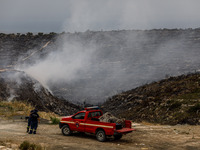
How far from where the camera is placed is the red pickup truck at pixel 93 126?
12.0 meters

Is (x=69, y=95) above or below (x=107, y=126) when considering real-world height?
above

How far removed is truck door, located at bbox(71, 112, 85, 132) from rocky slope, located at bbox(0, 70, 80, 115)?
41.6ft

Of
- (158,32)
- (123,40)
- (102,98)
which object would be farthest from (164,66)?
(158,32)

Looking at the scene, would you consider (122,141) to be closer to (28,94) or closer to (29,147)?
(29,147)

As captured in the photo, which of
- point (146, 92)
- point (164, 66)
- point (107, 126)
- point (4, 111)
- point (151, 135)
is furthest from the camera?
point (164, 66)

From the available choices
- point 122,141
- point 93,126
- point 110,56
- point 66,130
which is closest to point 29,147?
point 93,126

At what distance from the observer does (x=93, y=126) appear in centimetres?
1268

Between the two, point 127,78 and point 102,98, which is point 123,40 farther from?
point 102,98

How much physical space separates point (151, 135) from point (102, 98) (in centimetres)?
2320

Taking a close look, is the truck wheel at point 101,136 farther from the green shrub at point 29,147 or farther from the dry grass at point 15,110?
the dry grass at point 15,110

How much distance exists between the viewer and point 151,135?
14.3 meters

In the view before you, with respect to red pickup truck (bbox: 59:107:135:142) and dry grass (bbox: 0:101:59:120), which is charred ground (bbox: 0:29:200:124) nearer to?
dry grass (bbox: 0:101:59:120)

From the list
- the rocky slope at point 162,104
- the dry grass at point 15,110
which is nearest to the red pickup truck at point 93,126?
the dry grass at point 15,110

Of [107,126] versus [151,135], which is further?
Result: [151,135]
